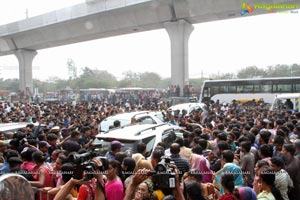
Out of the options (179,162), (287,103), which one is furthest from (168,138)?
(287,103)

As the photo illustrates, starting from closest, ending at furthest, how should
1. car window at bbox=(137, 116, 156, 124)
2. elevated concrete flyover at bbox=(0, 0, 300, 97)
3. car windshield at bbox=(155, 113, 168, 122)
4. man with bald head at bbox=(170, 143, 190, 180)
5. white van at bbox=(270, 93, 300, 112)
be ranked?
man with bald head at bbox=(170, 143, 190, 180) < car window at bbox=(137, 116, 156, 124) < car windshield at bbox=(155, 113, 168, 122) < white van at bbox=(270, 93, 300, 112) < elevated concrete flyover at bbox=(0, 0, 300, 97)

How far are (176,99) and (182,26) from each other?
7.33m

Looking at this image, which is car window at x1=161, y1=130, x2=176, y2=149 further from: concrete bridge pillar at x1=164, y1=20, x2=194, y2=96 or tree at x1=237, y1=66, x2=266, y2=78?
tree at x1=237, y1=66, x2=266, y2=78

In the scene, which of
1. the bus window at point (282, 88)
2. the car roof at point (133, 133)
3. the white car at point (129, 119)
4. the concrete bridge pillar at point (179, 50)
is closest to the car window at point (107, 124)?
the white car at point (129, 119)

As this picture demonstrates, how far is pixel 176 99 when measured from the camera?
2372cm

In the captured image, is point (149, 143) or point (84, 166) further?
point (149, 143)

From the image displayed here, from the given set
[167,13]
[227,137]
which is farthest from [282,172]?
[167,13]

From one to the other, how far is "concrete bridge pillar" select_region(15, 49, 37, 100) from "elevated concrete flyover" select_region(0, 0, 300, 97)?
3343 millimetres

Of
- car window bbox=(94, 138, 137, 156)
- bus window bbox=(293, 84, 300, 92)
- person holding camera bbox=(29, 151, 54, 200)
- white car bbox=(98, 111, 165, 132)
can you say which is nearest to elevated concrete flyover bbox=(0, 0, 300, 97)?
bus window bbox=(293, 84, 300, 92)

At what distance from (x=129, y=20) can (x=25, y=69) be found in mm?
18823

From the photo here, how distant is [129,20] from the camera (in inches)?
1112

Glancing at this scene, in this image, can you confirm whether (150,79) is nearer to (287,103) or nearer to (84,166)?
(287,103)

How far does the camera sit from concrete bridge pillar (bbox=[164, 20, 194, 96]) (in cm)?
2747

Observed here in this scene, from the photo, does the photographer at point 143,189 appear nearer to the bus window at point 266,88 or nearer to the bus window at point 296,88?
the bus window at point 296,88
